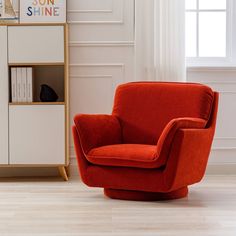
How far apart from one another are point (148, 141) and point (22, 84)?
1.20 meters

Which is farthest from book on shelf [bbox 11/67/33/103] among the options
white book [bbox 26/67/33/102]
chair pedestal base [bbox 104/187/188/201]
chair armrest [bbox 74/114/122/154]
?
chair pedestal base [bbox 104/187/188/201]

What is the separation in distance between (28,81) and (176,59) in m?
1.26

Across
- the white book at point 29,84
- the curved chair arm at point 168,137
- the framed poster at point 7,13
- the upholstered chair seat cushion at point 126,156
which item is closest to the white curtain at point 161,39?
the white book at point 29,84

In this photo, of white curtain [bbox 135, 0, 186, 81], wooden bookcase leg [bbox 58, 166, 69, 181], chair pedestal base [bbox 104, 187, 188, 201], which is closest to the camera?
chair pedestal base [bbox 104, 187, 188, 201]

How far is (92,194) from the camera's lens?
171 inches

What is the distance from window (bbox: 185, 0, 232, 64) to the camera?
17.9 feet

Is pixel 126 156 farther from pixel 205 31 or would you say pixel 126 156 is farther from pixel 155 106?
pixel 205 31

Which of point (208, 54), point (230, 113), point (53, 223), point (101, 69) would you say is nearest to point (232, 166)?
point (230, 113)

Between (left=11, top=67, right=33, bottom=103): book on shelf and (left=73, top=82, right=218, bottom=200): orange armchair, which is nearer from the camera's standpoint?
(left=73, top=82, right=218, bottom=200): orange armchair

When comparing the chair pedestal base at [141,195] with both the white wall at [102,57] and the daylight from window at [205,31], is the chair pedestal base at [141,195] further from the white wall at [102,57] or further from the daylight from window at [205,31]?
the daylight from window at [205,31]

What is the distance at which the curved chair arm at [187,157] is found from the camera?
389 cm

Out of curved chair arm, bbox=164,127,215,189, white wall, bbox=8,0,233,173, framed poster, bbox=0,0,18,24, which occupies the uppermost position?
framed poster, bbox=0,0,18,24

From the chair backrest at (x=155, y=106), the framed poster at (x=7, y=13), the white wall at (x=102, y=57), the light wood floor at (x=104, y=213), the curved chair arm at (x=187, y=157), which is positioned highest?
the framed poster at (x=7, y=13)

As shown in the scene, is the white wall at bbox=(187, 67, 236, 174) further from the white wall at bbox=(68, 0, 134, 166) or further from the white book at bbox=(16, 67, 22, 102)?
the white book at bbox=(16, 67, 22, 102)
